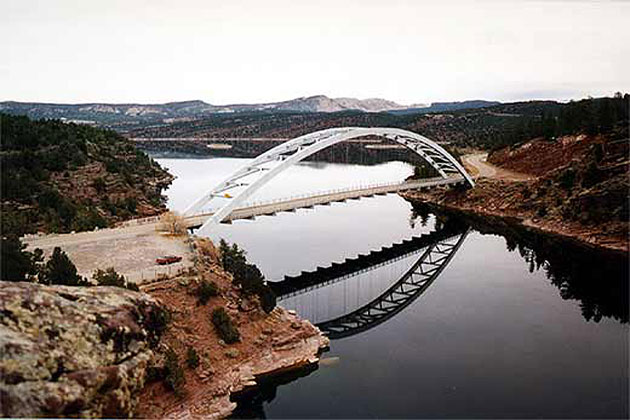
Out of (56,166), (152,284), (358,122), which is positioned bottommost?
(152,284)

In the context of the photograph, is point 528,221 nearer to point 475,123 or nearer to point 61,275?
point 61,275

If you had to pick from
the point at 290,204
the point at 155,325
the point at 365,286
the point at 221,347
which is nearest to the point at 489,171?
the point at 290,204

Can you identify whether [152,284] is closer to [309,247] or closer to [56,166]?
[309,247]

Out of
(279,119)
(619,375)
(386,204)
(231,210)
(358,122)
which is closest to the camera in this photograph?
(619,375)

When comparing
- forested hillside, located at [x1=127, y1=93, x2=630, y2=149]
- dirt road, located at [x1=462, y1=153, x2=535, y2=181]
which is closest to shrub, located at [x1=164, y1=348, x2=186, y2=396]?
forested hillside, located at [x1=127, y1=93, x2=630, y2=149]

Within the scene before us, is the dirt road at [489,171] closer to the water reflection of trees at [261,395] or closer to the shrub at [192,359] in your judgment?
the water reflection of trees at [261,395]

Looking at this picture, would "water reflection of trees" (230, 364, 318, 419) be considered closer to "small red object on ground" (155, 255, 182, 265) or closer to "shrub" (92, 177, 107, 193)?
"small red object on ground" (155, 255, 182, 265)

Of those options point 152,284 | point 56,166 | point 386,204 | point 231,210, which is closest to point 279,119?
point 386,204
